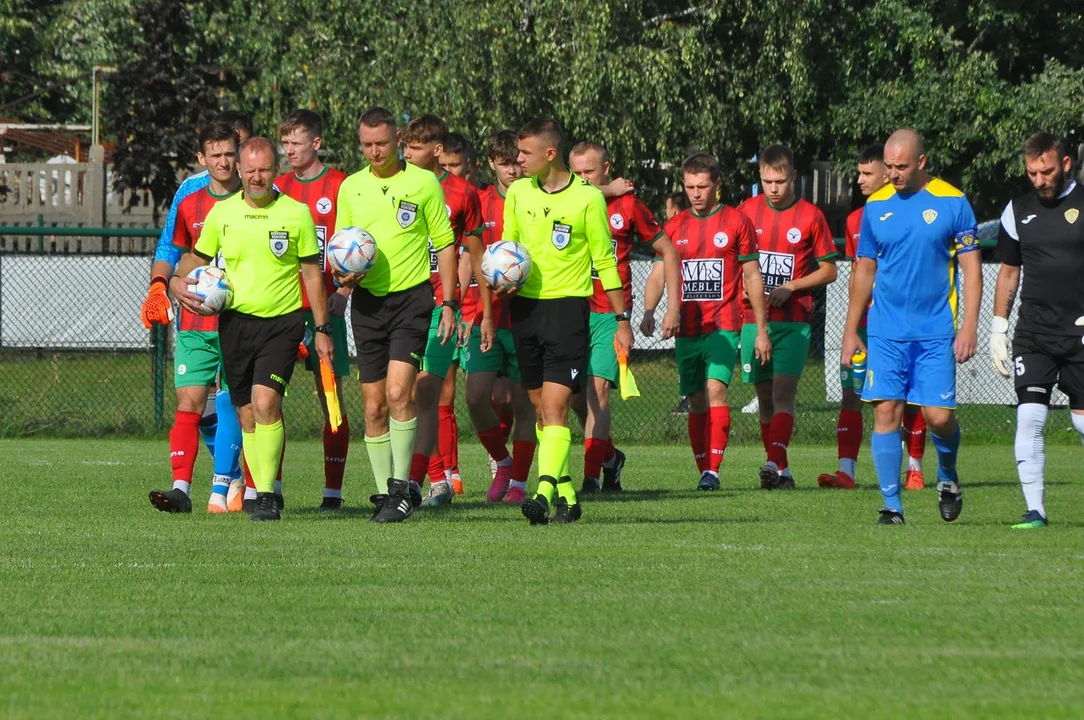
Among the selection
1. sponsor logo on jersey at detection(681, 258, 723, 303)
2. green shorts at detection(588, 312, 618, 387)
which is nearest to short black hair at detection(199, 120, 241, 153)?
green shorts at detection(588, 312, 618, 387)

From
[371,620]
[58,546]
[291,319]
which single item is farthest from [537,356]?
[371,620]

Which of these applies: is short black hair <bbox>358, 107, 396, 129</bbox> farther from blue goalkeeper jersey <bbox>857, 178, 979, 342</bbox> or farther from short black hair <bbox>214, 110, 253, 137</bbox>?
blue goalkeeper jersey <bbox>857, 178, 979, 342</bbox>

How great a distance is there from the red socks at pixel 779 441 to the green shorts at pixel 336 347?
3.38 m

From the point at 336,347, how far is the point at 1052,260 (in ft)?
13.7

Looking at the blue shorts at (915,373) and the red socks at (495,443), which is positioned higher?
the blue shorts at (915,373)

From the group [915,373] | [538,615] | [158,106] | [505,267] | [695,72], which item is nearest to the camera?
[538,615]

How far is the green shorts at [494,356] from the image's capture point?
11195 millimetres

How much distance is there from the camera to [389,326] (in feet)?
31.0

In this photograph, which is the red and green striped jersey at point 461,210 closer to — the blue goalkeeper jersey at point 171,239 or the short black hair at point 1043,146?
the blue goalkeeper jersey at point 171,239

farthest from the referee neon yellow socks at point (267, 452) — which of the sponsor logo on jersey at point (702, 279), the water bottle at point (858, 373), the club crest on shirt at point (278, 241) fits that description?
the water bottle at point (858, 373)

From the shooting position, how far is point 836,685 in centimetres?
499

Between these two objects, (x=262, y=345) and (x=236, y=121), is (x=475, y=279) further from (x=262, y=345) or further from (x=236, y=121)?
(x=262, y=345)

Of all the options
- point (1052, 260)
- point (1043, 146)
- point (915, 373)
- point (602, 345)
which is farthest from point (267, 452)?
point (1043, 146)

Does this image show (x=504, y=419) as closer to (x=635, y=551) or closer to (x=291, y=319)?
(x=291, y=319)
